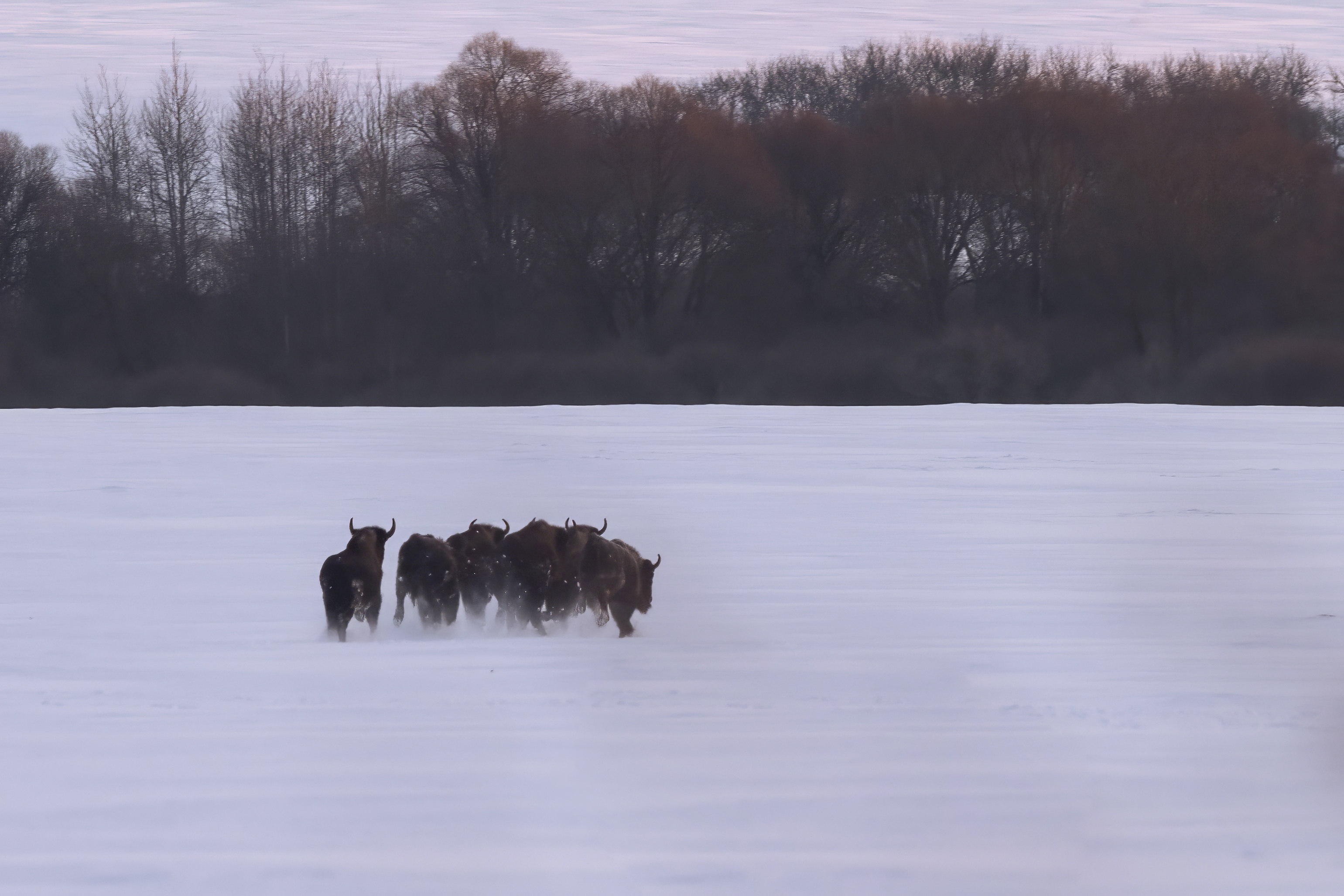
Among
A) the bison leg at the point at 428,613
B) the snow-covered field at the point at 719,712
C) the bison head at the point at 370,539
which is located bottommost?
the snow-covered field at the point at 719,712

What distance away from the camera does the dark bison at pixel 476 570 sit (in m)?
7.68

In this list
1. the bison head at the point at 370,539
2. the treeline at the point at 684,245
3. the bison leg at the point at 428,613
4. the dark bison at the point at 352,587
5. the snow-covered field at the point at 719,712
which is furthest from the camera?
the treeline at the point at 684,245

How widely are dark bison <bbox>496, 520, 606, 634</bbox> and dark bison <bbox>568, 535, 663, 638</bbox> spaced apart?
0.07 meters

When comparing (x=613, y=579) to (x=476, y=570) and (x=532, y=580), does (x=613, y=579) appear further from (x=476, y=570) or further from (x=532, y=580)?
(x=476, y=570)

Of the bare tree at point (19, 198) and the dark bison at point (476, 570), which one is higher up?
the bare tree at point (19, 198)

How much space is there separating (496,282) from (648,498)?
2854cm

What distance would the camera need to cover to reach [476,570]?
773cm

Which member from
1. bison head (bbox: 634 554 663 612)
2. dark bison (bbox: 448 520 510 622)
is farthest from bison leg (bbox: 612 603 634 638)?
dark bison (bbox: 448 520 510 622)

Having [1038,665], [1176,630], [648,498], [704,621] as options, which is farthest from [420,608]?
[648,498]

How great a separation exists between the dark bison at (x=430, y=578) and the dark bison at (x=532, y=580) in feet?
0.76

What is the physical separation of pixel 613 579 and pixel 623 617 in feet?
0.59

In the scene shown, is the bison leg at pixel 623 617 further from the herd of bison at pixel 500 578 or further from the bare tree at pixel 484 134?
the bare tree at pixel 484 134

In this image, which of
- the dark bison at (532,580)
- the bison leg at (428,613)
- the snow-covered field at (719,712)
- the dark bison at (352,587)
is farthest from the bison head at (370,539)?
the dark bison at (532,580)

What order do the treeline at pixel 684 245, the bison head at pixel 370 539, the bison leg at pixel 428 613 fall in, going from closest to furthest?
the bison head at pixel 370 539
the bison leg at pixel 428 613
the treeline at pixel 684 245
